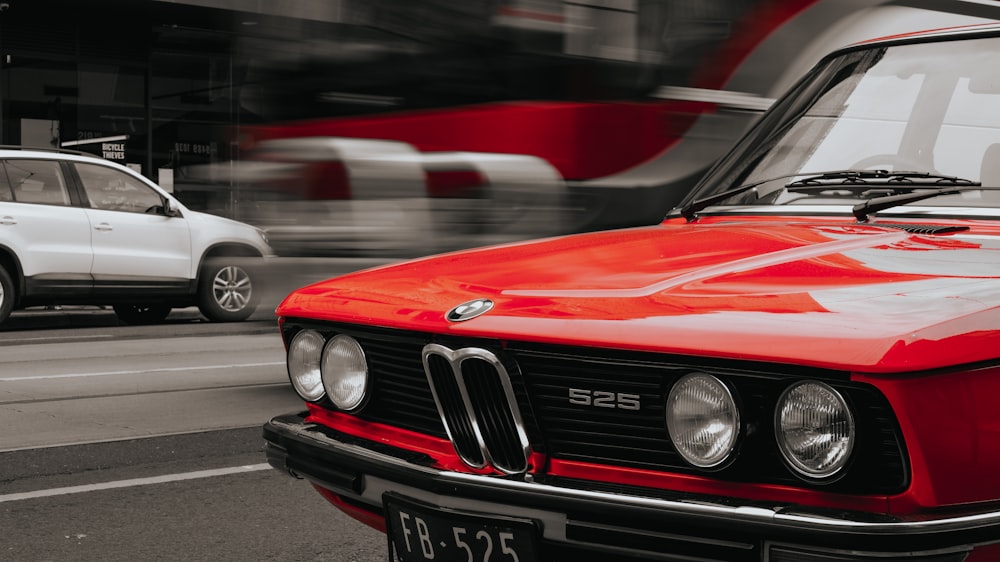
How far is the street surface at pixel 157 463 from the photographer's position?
15.0ft

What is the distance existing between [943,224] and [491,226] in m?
4.40

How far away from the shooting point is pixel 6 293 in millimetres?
12617

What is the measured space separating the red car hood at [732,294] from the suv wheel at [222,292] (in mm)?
11162

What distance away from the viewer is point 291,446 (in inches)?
122

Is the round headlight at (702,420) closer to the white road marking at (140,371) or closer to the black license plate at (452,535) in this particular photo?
the black license plate at (452,535)

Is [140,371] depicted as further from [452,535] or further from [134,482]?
[452,535]

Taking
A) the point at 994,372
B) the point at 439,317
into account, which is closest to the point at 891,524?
the point at 994,372

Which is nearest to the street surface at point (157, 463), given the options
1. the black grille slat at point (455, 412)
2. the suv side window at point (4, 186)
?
the black grille slat at point (455, 412)

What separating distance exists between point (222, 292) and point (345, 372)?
11582mm

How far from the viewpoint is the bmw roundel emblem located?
255cm

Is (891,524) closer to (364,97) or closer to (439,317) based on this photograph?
(439,317)

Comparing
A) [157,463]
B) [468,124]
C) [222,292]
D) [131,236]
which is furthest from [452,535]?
[222,292]

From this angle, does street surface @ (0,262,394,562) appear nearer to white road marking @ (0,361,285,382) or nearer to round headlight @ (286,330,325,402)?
white road marking @ (0,361,285,382)

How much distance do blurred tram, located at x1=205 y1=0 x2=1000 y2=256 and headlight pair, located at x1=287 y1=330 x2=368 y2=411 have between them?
12.9 feet
